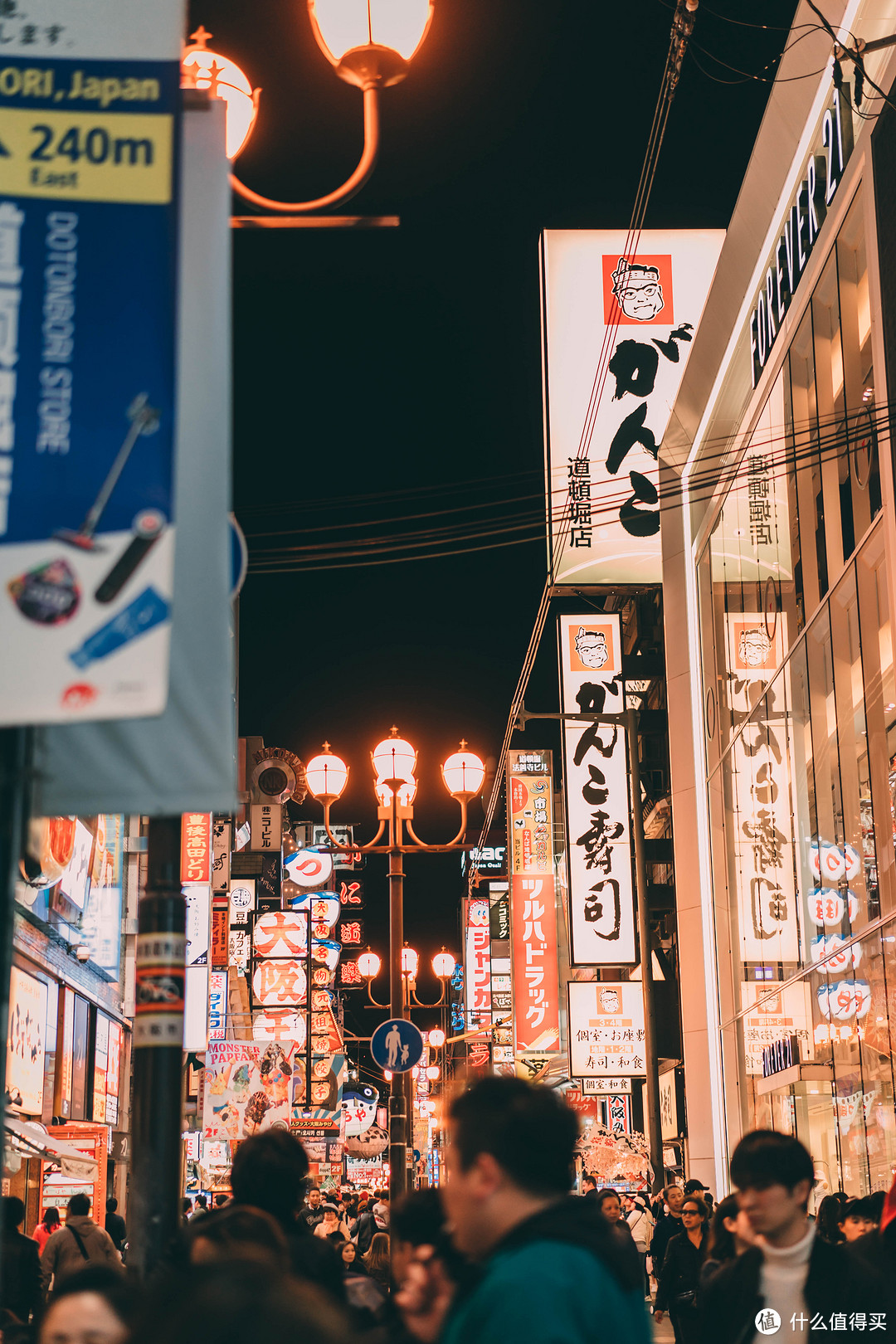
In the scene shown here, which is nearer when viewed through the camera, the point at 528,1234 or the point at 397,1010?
the point at 528,1234

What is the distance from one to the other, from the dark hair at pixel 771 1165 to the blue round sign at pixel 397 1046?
13.3m

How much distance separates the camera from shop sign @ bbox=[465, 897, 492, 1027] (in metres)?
→ 73.2

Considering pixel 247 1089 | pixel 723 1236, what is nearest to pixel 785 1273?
pixel 723 1236

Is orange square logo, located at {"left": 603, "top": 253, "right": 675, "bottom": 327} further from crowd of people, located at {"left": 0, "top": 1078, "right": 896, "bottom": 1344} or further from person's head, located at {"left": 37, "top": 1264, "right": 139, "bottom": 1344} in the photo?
person's head, located at {"left": 37, "top": 1264, "right": 139, "bottom": 1344}

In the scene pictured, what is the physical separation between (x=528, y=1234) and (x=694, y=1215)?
39.7 feet

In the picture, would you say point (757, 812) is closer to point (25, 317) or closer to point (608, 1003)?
point (608, 1003)

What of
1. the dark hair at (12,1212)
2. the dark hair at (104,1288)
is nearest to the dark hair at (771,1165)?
the dark hair at (104,1288)

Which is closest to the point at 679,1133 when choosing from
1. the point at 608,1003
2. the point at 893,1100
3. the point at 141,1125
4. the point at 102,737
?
the point at 608,1003

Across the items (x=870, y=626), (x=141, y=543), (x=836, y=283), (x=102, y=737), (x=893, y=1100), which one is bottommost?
(x=893, y=1100)

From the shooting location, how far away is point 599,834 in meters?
31.2

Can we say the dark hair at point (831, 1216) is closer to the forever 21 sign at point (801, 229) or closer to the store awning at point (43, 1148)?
the store awning at point (43, 1148)

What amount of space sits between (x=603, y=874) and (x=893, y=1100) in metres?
14.5

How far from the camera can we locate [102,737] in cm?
433

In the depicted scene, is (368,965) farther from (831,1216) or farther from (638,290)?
(831,1216)
